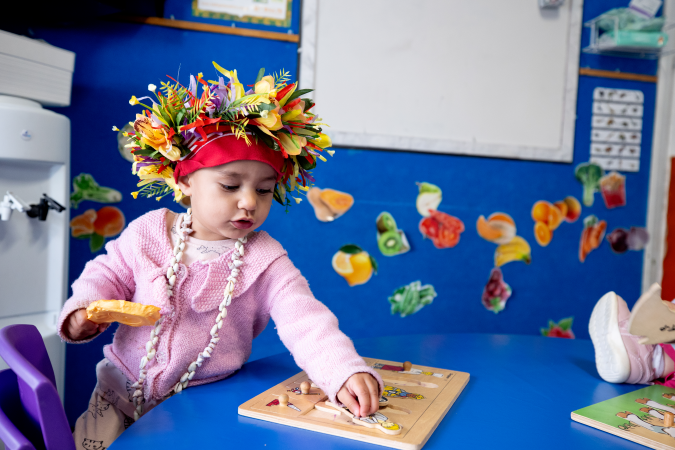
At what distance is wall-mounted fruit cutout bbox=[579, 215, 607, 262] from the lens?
2.11 metres

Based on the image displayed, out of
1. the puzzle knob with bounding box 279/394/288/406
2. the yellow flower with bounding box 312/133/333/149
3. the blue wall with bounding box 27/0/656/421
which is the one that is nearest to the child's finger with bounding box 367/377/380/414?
the puzzle knob with bounding box 279/394/288/406

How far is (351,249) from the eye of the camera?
1.91 meters

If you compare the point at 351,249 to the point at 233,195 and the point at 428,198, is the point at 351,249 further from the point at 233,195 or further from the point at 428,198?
the point at 233,195

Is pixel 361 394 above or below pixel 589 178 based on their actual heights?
below

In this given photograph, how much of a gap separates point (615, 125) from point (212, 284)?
186 cm

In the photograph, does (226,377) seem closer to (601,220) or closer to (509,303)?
(509,303)

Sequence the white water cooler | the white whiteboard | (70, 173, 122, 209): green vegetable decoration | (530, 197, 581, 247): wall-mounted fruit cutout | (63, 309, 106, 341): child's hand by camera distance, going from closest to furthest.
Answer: (63, 309, 106, 341): child's hand, the white water cooler, (70, 173, 122, 209): green vegetable decoration, the white whiteboard, (530, 197, 581, 247): wall-mounted fruit cutout

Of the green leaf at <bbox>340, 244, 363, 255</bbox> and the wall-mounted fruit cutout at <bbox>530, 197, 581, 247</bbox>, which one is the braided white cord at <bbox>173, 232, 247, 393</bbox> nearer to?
the green leaf at <bbox>340, 244, 363, 255</bbox>

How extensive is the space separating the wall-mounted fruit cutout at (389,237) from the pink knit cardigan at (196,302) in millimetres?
1019

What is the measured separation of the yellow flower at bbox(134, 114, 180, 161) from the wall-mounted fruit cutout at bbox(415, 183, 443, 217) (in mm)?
1233

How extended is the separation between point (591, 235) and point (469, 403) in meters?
1.62

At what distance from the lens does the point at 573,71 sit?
6.73ft

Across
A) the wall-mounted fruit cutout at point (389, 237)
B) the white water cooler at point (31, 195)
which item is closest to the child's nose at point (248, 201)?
the white water cooler at point (31, 195)

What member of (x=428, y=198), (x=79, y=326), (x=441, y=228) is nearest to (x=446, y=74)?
(x=428, y=198)
